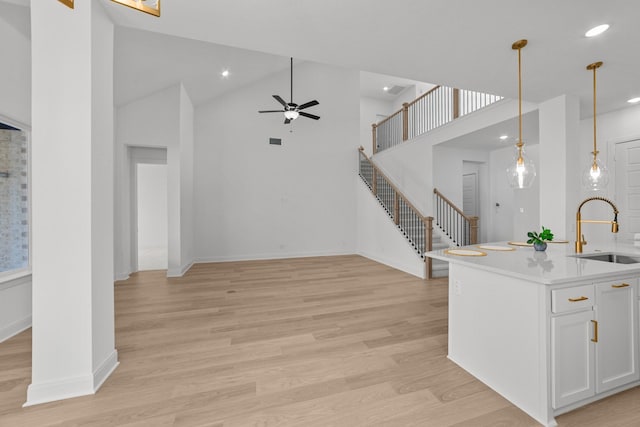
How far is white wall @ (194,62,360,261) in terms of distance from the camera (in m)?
6.39

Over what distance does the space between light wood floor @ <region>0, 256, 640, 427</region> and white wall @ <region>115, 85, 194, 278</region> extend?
55.3 inches

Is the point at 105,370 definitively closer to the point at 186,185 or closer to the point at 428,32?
the point at 428,32

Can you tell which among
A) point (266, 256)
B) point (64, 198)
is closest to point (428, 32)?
point (64, 198)

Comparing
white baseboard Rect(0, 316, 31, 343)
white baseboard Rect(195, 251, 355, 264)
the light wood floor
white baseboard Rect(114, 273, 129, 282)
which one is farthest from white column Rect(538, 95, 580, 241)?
white baseboard Rect(114, 273, 129, 282)

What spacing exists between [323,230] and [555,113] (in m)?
5.20

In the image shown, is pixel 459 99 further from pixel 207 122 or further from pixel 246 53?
pixel 207 122

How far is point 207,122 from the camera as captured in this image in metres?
6.32

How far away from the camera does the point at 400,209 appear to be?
6.15m

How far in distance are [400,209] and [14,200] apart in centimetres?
627

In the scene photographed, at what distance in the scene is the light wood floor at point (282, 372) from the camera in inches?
63.0

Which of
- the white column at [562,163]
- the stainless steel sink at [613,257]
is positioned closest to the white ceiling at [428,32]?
the white column at [562,163]

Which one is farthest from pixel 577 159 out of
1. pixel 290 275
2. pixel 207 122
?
pixel 207 122

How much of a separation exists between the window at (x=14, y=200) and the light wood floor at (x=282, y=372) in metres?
0.92

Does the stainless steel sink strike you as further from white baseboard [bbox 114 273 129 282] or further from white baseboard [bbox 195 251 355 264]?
white baseboard [bbox 114 273 129 282]
